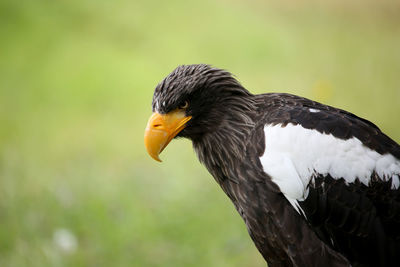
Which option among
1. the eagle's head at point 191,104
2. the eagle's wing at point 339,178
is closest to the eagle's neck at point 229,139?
the eagle's head at point 191,104

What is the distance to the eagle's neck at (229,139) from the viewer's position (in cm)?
203

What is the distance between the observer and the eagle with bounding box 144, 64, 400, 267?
1.89 m

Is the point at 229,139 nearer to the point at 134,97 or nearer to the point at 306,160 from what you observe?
the point at 306,160

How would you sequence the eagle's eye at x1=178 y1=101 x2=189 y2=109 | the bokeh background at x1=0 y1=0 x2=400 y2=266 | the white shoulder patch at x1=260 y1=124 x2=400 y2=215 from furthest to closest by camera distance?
the bokeh background at x1=0 y1=0 x2=400 y2=266 < the eagle's eye at x1=178 y1=101 x2=189 y2=109 < the white shoulder patch at x1=260 y1=124 x2=400 y2=215

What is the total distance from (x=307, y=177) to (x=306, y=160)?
2.6 inches

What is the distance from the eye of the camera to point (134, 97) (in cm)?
411

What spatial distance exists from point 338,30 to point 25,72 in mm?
2699

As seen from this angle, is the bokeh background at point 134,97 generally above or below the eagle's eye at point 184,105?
above

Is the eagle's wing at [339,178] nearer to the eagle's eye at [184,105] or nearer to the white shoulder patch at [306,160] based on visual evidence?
the white shoulder patch at [306,160]

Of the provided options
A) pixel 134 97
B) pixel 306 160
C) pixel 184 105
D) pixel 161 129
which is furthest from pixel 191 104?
pixel 134 97

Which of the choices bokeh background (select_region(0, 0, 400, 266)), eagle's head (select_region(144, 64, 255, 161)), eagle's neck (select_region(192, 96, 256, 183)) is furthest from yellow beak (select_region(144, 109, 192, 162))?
bokeh background (select_region(0, 0, 400, 266))

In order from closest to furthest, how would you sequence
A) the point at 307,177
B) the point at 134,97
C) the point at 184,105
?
the point at 307,177 < the point at 184,105 < the point at 134,97

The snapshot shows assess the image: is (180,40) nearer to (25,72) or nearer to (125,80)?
(125,80)

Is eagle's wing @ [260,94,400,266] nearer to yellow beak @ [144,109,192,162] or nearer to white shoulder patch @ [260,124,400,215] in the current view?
white shoulder patch @ [260,124,400,215]
